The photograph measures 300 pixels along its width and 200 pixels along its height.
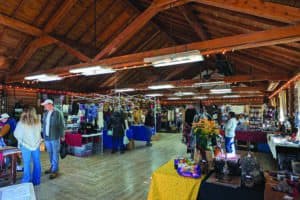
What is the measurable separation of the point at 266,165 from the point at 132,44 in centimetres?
662

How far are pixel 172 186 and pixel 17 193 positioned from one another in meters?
1.48

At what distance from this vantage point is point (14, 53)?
24.2 ft

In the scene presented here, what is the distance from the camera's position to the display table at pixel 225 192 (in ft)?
5.86

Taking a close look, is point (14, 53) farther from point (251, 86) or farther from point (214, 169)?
point (251, 86)

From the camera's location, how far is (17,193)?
5.99 ft

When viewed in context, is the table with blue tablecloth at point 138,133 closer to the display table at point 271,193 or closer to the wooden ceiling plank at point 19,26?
the wooden ceiling plank at point 19,26

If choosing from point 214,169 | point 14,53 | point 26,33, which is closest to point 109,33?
point 26,33

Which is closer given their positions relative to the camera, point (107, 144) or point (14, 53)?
point (14, 53)

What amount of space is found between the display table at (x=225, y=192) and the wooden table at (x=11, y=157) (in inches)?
151

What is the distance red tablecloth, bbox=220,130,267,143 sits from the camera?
317 inches

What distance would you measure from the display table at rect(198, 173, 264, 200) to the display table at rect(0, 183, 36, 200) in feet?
5.29

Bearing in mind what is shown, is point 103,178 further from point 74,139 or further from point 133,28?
point 133,28

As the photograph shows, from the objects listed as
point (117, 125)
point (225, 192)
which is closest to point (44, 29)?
point (117, 125)

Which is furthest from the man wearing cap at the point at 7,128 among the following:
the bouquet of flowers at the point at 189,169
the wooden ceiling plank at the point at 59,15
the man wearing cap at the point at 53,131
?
the bouquet of flowers at the point at 189,169
